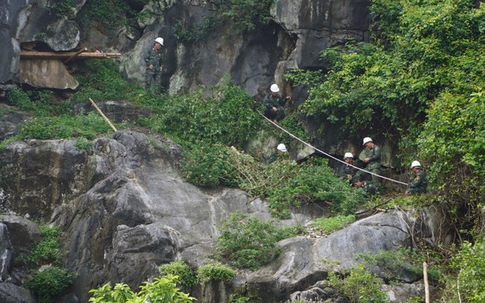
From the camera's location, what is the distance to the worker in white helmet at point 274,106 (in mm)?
26656

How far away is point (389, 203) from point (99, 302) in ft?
31.1

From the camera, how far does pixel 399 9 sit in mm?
26281

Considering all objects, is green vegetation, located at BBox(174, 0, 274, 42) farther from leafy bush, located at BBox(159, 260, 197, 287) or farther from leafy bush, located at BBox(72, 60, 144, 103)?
leafy bush, located at BBox(159, 260, 197, 287)

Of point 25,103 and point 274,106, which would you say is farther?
point 25,103

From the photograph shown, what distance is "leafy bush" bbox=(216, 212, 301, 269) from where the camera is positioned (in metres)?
21.0

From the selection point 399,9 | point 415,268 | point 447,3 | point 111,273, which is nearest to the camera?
point 415,268

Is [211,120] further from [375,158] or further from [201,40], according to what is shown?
[375,158]

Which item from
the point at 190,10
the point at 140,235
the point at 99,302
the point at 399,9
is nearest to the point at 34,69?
the point at 190,10

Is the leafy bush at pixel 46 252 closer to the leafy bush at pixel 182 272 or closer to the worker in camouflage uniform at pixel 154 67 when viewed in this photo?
the leafy bush at pixel 182 272

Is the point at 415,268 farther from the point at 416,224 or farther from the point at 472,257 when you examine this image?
the point at 472,257

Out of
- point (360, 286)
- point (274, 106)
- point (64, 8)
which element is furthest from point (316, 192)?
point (64, 8)

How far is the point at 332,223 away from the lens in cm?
2183

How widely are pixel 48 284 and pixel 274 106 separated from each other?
789 centimetres

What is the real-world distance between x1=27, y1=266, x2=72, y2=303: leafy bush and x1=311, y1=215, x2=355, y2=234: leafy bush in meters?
5.55
